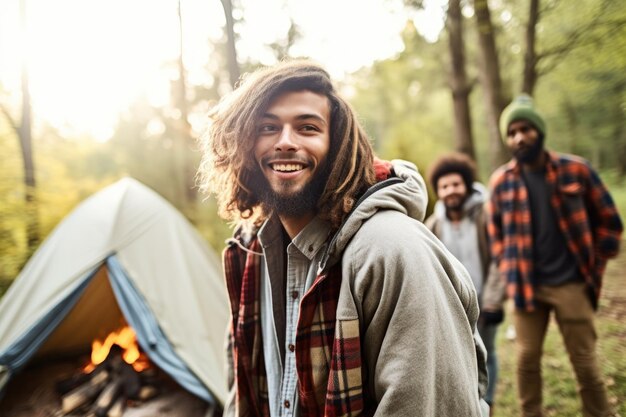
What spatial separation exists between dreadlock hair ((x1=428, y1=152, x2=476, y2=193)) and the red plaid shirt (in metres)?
0.40

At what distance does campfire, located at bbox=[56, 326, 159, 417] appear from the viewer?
11.1 ft

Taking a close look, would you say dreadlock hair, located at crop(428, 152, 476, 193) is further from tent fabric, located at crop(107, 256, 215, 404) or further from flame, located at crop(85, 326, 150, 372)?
flame, located at crop(85, 326, 150, 372)

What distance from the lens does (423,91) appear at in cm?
1166

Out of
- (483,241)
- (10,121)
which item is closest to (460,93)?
(483,241)

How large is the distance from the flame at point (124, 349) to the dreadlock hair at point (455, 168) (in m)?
3.18

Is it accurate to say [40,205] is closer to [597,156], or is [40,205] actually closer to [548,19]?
[548,19]

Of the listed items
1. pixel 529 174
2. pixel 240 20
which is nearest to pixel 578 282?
pixel 529 174

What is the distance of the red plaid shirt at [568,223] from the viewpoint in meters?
2.47

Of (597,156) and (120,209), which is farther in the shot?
(597,156)

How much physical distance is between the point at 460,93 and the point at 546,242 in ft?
14.6

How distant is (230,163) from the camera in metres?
1.70

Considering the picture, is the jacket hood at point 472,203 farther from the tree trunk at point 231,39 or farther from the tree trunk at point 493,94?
the tree trunk at point 231,39

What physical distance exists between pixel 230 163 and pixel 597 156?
12289mm

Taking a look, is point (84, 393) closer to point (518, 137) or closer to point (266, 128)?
point (266, 128)
